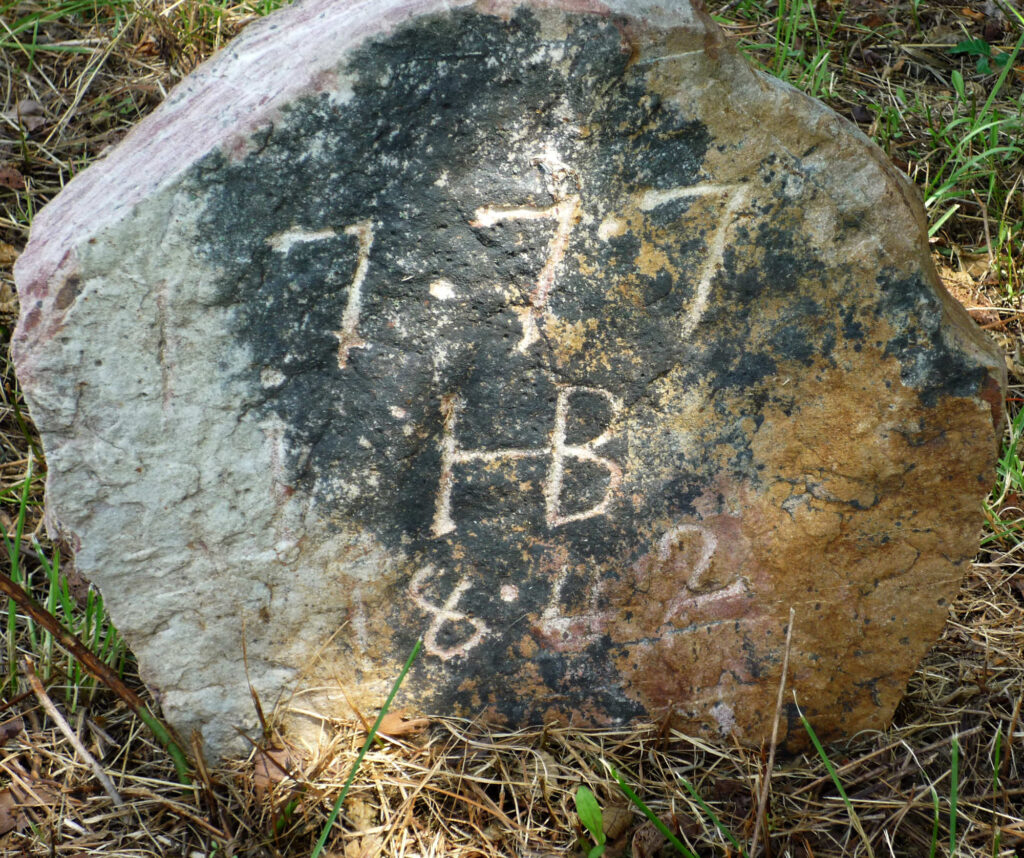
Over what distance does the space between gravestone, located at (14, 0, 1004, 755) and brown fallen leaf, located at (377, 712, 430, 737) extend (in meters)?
0.03

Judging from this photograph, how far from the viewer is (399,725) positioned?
1.80 m

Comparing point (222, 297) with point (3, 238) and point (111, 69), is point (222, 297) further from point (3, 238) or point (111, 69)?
point (111, 69)

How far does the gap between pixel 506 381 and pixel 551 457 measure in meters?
0.16

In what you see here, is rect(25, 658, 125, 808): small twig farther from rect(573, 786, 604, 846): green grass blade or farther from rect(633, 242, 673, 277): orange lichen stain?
rect(633, 242, 673, 277): orange lichen stain

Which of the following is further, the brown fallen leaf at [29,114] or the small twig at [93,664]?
the brown fallen leaf at [29,114]

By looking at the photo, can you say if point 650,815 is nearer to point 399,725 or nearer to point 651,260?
point 399,725

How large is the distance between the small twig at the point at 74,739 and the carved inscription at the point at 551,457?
2.51ft

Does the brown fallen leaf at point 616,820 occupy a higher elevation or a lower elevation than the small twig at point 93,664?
lower

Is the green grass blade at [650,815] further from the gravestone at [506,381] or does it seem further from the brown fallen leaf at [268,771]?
the brown fallen leaf at [268,771]

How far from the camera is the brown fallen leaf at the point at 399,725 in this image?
5.90 ft

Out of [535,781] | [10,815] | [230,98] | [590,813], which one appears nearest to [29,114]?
[230,98]

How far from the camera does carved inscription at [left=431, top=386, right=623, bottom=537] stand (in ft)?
5.25

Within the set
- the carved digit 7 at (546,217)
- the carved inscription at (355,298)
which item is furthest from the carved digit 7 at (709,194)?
the carved inscription at (355,298)

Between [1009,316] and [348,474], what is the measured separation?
6.25ft
